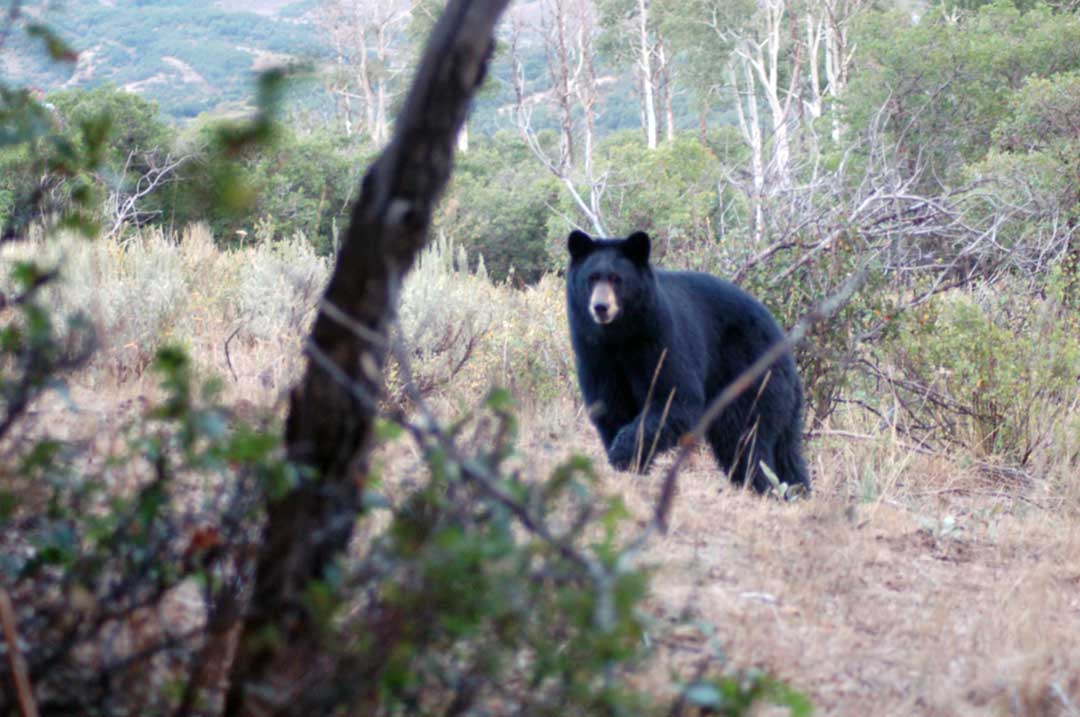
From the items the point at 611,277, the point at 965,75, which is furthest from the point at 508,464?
the point at 965,75

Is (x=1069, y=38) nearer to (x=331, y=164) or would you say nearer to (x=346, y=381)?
(x=331, y=164)

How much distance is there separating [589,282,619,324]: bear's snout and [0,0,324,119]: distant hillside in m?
47.6

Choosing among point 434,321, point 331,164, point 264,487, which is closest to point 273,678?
point 264,487

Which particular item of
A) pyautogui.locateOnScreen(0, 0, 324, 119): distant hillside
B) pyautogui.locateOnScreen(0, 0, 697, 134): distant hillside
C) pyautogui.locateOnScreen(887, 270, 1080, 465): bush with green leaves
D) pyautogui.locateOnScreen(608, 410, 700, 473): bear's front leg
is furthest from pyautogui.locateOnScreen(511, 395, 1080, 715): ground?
pyautogui.locateOnScreen(0, 0, 324, 119): distant hillside

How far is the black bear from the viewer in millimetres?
6223

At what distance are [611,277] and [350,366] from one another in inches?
161

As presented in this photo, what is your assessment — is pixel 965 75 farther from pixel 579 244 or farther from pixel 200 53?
pixel 200 53

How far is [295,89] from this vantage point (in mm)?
2252

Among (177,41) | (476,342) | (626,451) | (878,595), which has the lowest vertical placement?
(878,595)

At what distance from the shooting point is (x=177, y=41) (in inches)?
2852

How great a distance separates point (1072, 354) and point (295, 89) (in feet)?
21.7

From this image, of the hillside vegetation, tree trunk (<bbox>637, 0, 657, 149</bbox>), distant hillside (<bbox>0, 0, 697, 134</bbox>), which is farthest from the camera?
distant hillside (<bbox>0, 0, 697, 134</bbox>)

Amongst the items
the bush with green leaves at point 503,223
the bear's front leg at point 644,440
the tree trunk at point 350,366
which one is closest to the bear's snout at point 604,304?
the bear's front leg at point 644,440

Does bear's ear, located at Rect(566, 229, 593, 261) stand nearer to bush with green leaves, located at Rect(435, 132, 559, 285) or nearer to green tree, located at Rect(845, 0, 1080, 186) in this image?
bush with green leaves, located at Rect(435, 132, 559, 285)
